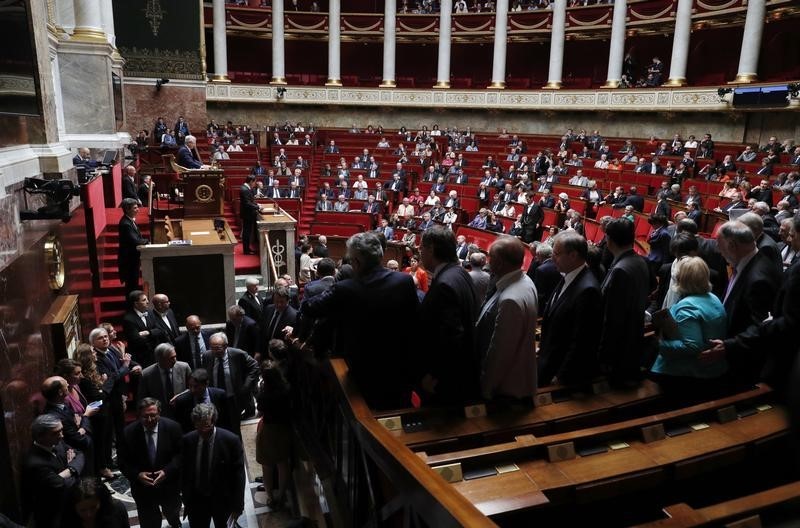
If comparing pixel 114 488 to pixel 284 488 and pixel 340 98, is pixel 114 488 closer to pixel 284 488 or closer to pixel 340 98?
pixel 284 488

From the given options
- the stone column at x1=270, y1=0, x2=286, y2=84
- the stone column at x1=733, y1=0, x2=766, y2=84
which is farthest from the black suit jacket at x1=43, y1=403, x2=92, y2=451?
the stone column at x1=270, y1=0, x2=286, y2=84

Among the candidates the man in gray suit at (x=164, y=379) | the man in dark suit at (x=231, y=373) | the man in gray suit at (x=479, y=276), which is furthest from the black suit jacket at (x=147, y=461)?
the man in gray suit at (x=479, y=276)

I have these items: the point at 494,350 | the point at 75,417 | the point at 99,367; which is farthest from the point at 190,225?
the point at 494,350

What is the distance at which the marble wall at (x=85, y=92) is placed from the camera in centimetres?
917

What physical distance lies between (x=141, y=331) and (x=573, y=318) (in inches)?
191

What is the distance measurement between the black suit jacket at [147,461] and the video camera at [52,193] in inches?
67.4

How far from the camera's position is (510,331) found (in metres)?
2.85

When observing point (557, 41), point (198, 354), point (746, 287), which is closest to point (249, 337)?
point (198, 354)

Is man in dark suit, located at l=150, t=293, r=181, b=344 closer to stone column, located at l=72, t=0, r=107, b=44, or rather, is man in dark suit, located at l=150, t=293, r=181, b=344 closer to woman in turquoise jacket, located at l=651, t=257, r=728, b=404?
woman in turquoise jacket, located at l=651, t=257, r=728, b=404

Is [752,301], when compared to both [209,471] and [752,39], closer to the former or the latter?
[209,471]

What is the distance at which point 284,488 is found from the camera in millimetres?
4781

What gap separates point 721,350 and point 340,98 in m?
22.8

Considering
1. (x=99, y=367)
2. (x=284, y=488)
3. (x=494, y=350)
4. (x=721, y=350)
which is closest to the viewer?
(x=494, y=350)

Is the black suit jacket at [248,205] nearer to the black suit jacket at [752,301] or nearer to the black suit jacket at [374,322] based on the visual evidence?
the black suit jacket at [374,322]
